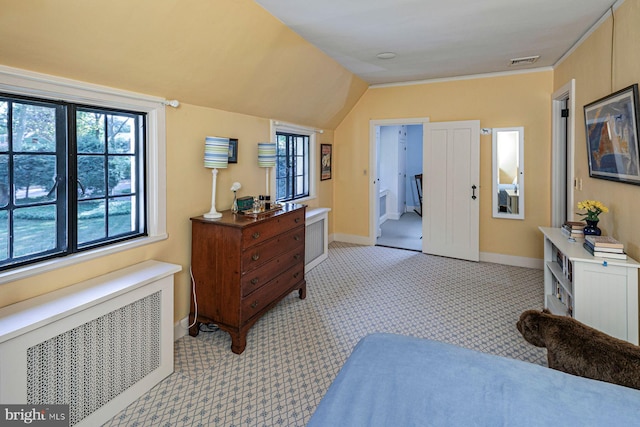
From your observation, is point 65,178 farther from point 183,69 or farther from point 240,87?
point 240,87

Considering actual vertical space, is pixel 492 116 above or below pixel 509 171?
above

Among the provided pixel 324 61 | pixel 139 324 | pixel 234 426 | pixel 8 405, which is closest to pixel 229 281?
pixel 139 324

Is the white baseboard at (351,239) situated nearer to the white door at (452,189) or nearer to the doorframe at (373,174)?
the doorframe at (373,174)

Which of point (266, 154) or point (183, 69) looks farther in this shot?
point (266, 154)

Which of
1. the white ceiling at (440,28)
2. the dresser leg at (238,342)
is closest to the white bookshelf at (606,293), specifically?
the white ceiling at (440,28)

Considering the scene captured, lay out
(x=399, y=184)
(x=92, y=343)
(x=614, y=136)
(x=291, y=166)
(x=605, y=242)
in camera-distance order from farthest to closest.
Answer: (x=399, y=184) < (x=291, y=166) < (x=614, y=136) < (x=605, y=242) < (x=92, y=343)

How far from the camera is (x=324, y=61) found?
3.92 metres

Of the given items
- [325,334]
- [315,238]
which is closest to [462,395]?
[325,334]

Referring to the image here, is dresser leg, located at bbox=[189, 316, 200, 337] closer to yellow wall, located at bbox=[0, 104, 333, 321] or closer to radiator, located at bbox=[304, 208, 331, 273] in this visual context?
yellow wall, located at bbox=[0, 104, 333, 321]

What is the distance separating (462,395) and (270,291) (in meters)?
2.03

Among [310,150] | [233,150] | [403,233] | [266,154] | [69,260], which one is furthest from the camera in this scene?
[403,233]

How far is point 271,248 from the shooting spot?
3043 millimetres

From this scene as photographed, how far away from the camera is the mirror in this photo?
468cm

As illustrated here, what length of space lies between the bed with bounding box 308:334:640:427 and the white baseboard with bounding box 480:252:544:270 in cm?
384
